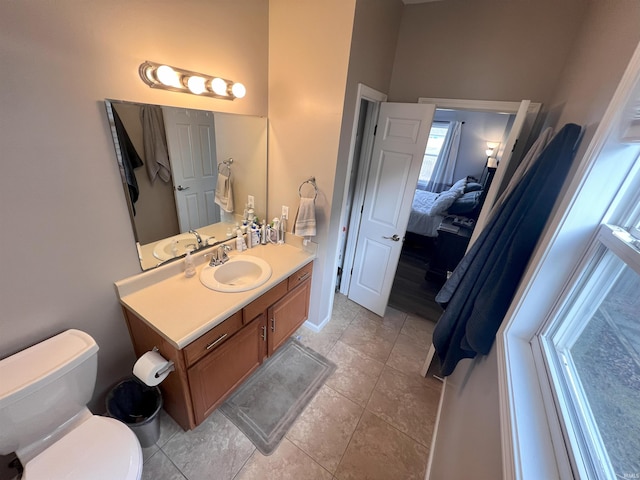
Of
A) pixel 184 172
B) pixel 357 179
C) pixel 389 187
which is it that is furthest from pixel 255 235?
pixel 389 187

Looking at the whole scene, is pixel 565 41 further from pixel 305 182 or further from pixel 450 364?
pixel 450 364

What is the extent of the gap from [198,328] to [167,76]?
4.05 feet

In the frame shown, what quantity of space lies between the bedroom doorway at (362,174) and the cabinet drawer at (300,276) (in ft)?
1.33

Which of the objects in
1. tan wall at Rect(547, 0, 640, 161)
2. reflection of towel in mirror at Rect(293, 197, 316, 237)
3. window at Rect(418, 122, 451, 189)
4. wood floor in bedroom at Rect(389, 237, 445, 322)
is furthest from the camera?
window at Rect(418, 122, 451, 189)

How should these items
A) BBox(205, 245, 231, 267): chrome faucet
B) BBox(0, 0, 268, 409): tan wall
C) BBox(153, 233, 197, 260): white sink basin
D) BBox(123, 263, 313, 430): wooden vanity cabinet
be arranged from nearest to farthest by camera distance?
BBox(0, 0, 268, 409): tan wall < BBox(123, 263, 313, 430): wooden vanity cabinet < BBox(153, 233, 197, 260): white sink basin < BBox(205, 245, 231, 267): chrome faucet

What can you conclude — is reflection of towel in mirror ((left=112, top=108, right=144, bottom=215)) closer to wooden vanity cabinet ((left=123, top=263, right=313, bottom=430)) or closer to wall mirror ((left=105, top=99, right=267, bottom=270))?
wall mirror ((left=105, top=99, right=267, bottom=270))

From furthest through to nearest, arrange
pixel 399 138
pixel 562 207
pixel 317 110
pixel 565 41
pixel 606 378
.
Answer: pixel 399 138
pixel 317 110
pixel 565 41
pixel 562 207
pixel 606 378

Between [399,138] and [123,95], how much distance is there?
1859 millimetres

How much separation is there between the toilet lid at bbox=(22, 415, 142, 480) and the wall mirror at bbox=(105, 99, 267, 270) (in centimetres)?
78

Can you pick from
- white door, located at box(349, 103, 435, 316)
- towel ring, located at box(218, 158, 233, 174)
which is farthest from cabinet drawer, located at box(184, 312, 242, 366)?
white door, located at box(349, 103, 435, 316)

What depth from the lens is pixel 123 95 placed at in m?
1.18

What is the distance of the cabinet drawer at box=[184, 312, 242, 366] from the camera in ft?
4.10

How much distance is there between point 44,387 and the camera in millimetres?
1021

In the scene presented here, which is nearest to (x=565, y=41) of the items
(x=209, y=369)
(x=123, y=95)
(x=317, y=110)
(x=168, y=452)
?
(x=317, y=110)
